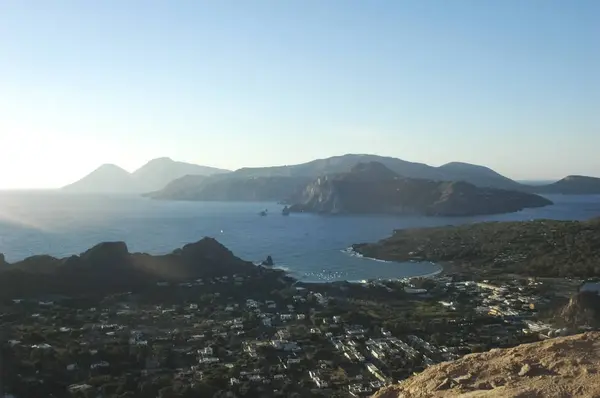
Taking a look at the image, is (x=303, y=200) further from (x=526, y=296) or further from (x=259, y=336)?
(x=259, y=336)

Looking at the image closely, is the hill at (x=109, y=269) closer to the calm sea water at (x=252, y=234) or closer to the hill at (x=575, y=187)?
the calm sea water at (x=252, y=234)

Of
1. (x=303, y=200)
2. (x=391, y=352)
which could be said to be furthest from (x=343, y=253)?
(x=303, y=200)

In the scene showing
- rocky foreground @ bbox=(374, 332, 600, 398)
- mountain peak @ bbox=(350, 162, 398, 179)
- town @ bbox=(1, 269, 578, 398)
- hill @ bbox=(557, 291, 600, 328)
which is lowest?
town @ bbox=(1, 269, 578, 398)

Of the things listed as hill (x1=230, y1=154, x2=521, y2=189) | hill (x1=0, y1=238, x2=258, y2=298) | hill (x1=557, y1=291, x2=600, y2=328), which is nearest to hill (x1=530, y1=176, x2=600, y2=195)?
hill (x1=230, y1=154, x2=521, y2=189)

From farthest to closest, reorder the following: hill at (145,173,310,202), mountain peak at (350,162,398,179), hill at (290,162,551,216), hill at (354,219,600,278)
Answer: hill at (145,173,310,202), mountain peak at (350,162,398,179), hill at (290,162,551,216), hill at (354,219,600,278)

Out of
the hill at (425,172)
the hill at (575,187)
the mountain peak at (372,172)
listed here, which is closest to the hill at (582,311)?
the mountain peak at (372,172)

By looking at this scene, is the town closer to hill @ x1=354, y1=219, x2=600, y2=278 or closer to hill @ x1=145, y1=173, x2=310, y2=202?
hill @ x1=354, y1=219, x2=600, y2=278

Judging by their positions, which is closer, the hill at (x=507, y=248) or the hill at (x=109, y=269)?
the hill at (x=109, y=269)

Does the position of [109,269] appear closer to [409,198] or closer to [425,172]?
[409,198]
